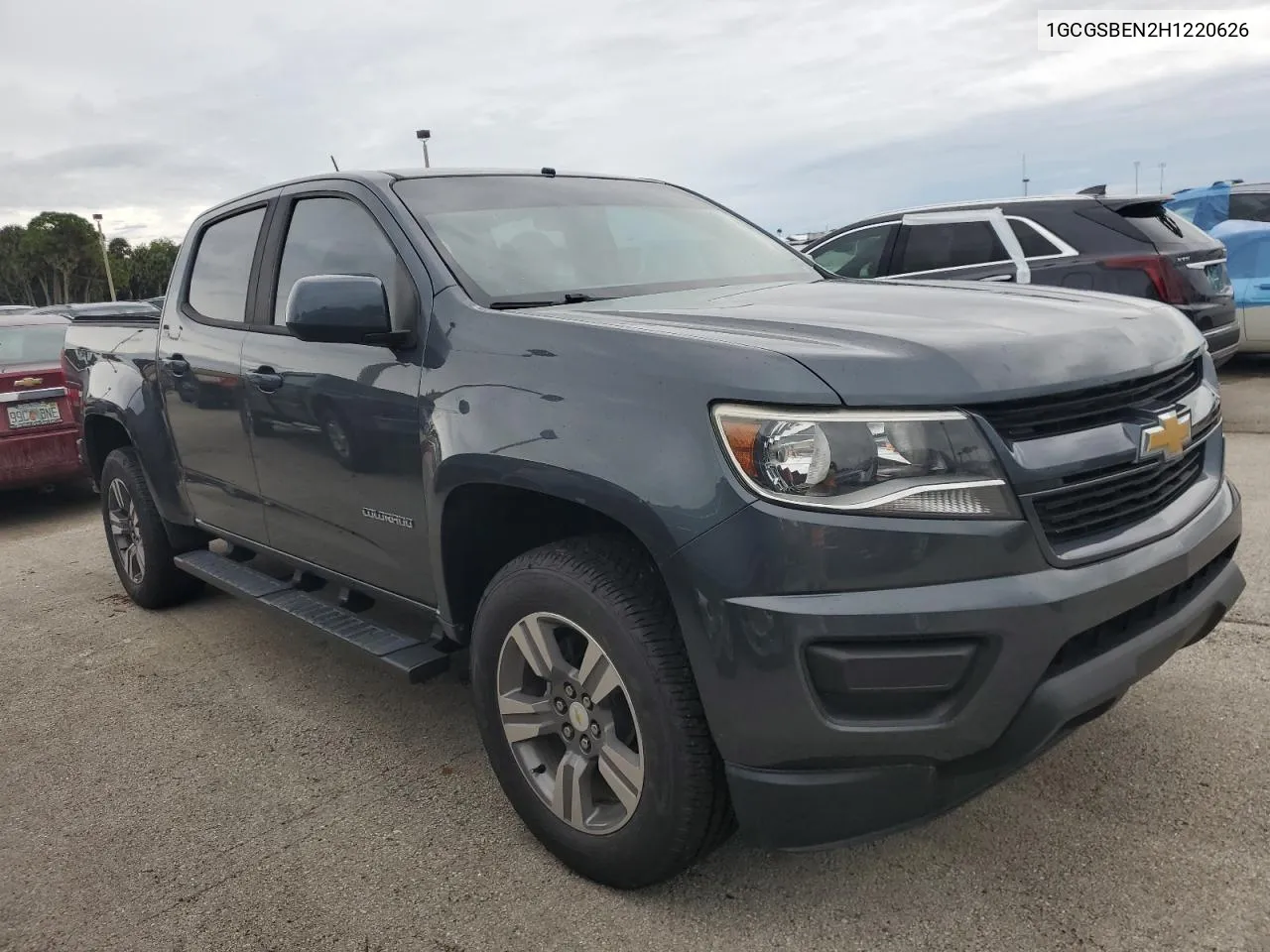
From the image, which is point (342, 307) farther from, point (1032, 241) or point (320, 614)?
point (1032, 241)

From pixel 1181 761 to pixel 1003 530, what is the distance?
1367mm

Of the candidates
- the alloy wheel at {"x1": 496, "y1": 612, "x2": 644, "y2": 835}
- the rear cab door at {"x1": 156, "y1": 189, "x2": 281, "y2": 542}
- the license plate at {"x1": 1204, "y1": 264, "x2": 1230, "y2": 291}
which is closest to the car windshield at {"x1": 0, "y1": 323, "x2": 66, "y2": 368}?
the rear cab door at {"x1": 156, "y1": 189, "x2": 281, "y2": 542}

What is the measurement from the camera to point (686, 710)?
2.12 meters

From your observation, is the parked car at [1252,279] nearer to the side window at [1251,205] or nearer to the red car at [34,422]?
the side window at [1251,205]

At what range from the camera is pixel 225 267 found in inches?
160

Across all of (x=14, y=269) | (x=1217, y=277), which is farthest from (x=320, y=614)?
(x=14, y=269)

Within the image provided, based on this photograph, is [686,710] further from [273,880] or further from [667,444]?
[273,880]

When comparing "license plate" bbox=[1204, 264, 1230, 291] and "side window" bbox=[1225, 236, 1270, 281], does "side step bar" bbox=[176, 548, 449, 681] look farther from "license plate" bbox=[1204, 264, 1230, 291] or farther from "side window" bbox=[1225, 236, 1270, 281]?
"side window" bbox=[1225, 236, 1270, 281]

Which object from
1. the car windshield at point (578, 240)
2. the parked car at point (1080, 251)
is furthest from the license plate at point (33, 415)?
the parked car at point (1080, 251)

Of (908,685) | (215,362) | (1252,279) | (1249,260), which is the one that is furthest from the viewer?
(1249,260)

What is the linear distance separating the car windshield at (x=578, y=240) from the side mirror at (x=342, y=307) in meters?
0.25

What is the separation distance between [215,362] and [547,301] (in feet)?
5.39

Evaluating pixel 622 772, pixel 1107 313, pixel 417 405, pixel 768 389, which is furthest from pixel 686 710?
pixel 1107 313

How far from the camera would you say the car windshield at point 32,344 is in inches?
304
